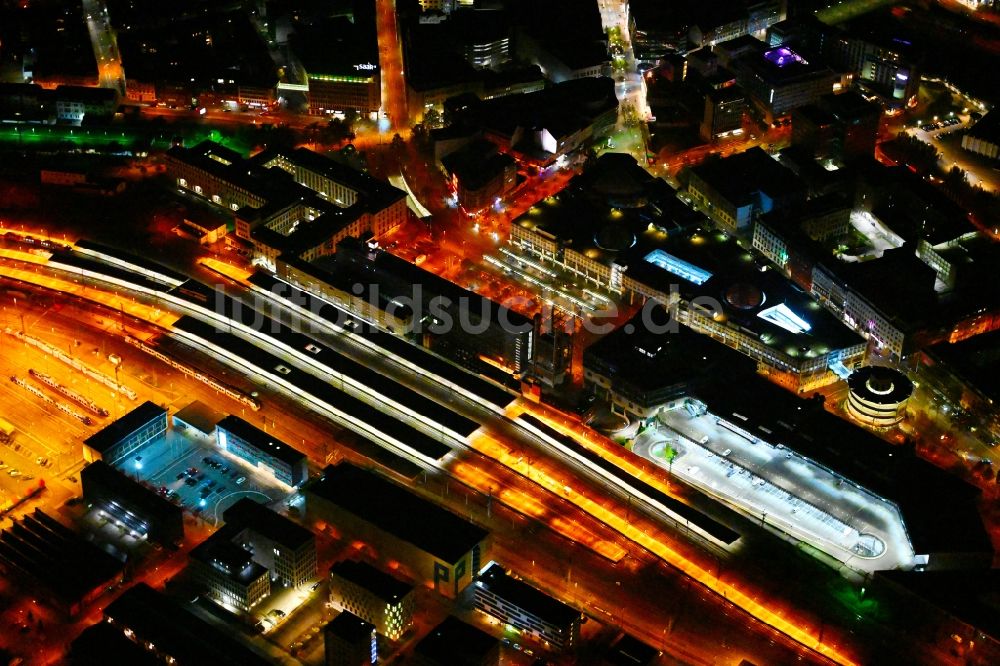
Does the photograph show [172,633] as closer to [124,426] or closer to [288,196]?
[124,426]

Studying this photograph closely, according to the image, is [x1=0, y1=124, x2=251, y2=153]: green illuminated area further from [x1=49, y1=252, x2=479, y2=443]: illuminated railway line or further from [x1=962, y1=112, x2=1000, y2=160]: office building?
[x1=962, y1=112, x2=1000, y2=160]: office building

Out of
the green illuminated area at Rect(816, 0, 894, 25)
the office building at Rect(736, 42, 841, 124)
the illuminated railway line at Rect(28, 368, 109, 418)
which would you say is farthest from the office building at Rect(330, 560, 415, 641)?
the green illuminated area at Rect(816, 0, 894, 25)

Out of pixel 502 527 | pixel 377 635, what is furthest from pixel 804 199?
pixel 377 635

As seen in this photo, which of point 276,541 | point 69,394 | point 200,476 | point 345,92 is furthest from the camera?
point 345,92

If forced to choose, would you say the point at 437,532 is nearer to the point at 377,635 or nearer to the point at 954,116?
the point at 377,635

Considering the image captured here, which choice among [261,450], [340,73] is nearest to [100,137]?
[340,73]
